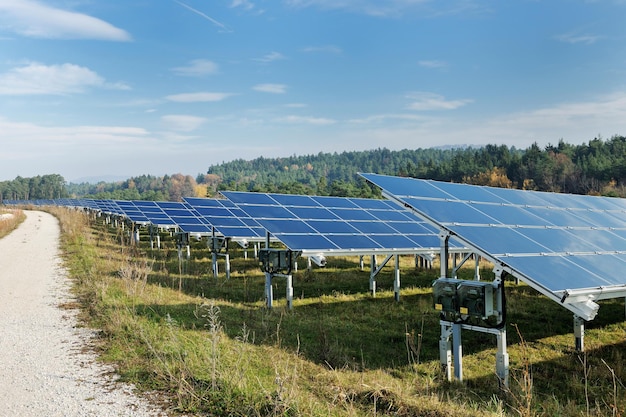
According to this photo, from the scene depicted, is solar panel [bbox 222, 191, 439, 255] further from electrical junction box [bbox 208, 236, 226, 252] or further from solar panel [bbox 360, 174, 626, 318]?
solar panel [bbox 360, 174, 626, 318]

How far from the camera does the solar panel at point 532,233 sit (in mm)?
8180

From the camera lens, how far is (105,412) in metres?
6.20

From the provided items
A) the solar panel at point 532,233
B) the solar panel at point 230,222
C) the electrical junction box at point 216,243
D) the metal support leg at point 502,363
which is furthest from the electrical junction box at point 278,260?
the metal support leg at point 502,363

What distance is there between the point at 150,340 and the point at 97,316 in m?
2.97

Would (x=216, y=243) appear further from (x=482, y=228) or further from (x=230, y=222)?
(x=482, y=228)

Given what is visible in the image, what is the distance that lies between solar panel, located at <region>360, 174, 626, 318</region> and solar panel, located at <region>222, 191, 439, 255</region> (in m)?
3.80

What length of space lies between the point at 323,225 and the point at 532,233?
7508 millimetres

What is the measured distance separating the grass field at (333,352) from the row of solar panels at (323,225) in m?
1.92

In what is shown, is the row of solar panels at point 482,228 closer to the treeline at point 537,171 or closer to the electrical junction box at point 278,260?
the electrical junction box at point 278,260

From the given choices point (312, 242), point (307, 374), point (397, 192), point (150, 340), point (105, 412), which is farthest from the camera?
point (312, 242)

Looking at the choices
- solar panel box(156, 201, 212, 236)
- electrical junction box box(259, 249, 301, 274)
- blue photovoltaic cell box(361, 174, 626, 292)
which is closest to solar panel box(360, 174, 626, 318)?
blue photovoltaic cell box(361, 174, 626, 292)

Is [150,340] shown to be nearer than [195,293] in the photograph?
Yes

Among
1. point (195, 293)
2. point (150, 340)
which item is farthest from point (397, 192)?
point (195, 293)

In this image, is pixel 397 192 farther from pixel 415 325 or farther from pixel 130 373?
pixel 130 373
